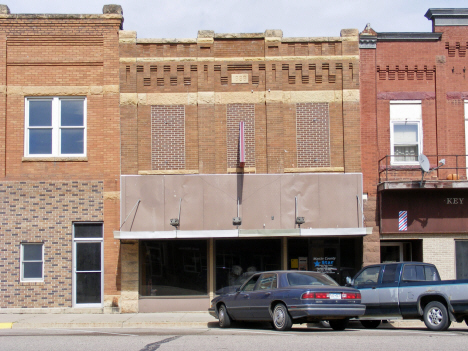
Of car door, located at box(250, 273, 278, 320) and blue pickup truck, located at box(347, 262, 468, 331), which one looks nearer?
blue pickup truck, located at box(347, 262, 468, 331)

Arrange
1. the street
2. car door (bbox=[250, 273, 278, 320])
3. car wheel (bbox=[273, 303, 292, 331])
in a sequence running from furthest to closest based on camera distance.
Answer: car door (bbox=[250, 273, 278, 320])
car wheel (bbox=[273, 303, 292, 331])
the street

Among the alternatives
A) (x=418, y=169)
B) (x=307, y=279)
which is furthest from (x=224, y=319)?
(x=418, y=169)

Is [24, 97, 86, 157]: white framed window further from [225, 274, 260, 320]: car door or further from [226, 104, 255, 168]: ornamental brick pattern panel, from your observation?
[225, 274, 260, 320]: car door

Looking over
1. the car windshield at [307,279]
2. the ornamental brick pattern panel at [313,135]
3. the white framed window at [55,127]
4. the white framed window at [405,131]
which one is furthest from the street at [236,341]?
the white framed window at [405,131]

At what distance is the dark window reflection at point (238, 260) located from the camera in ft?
60.5

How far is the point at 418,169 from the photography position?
18.8 m

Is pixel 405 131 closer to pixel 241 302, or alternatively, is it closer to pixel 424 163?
pixel 424 163

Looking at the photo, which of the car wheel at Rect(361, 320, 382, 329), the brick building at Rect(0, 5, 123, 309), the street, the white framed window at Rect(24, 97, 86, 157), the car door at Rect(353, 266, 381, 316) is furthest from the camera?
the white framed window at Rect(24, 97, 86, 157)

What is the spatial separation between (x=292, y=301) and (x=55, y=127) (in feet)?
32.7

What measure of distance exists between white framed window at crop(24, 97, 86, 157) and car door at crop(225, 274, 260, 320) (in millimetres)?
7391

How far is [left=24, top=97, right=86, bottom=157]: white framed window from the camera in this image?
61.3ft

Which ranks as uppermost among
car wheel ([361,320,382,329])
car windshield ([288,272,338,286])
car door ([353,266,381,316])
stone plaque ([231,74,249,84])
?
stone plaque ([231,74,249,84])

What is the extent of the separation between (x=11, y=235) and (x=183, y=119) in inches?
245

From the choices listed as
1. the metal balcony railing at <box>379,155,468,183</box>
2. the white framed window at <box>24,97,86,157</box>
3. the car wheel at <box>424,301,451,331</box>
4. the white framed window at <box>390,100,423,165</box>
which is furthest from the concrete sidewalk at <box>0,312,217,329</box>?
the white framed window at <box>390,100,423,165</box>
